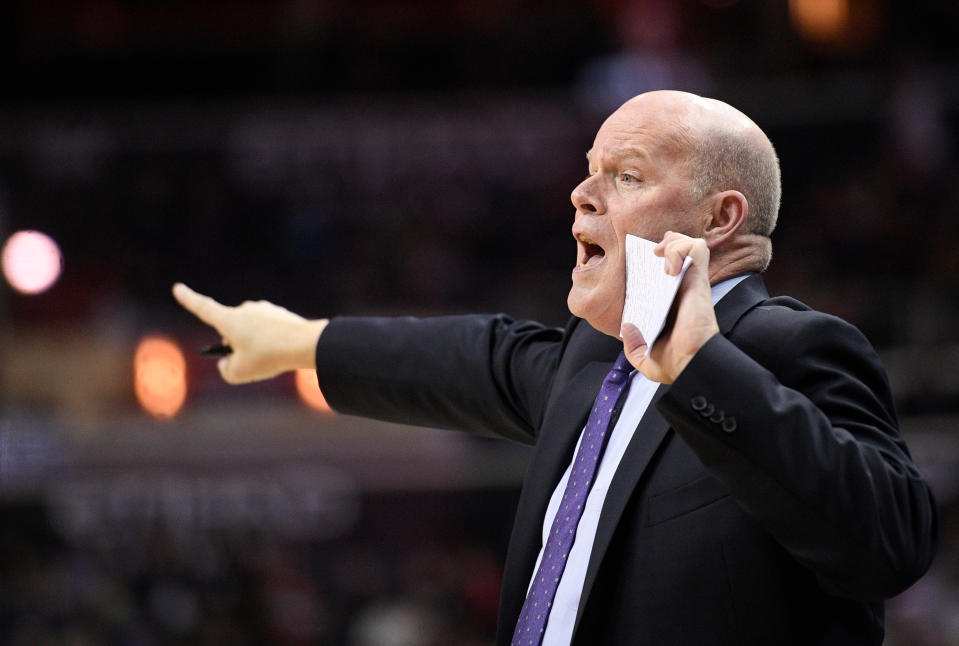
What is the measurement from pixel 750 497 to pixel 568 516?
325 millimetres

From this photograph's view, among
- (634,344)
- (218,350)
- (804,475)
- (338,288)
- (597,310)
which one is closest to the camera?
(804,475)

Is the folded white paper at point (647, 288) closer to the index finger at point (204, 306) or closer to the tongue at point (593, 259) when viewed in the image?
the tongue at point (593, 259)

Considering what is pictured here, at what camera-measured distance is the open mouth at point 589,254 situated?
4.97 feet

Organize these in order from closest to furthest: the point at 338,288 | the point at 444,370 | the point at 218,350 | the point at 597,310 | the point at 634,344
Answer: the point at 634,344 < the point at 597,310 < the point at 444,370 < the point at 218,350 < the point at 338,288

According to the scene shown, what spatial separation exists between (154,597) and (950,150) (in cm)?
500

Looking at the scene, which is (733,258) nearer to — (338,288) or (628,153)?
(628,153)

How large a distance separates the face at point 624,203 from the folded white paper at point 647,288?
0.07 metres

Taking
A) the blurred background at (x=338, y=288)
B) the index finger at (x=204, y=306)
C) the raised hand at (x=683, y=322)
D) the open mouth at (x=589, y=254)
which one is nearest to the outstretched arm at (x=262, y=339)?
the index finger at (x=204, y=306)

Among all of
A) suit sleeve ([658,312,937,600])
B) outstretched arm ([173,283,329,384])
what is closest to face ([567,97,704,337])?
suit sleeve ([658,312,937,600])

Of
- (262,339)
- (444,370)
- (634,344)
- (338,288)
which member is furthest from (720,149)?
(338,288)

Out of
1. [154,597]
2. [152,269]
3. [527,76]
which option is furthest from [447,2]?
[154,597]

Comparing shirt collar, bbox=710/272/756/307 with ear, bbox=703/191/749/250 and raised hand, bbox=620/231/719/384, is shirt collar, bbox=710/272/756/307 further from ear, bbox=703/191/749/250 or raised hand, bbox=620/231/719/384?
raised hand, bbox=620/231/719/384

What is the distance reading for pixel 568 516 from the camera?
1.50 m

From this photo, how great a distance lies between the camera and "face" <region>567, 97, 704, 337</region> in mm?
1480
